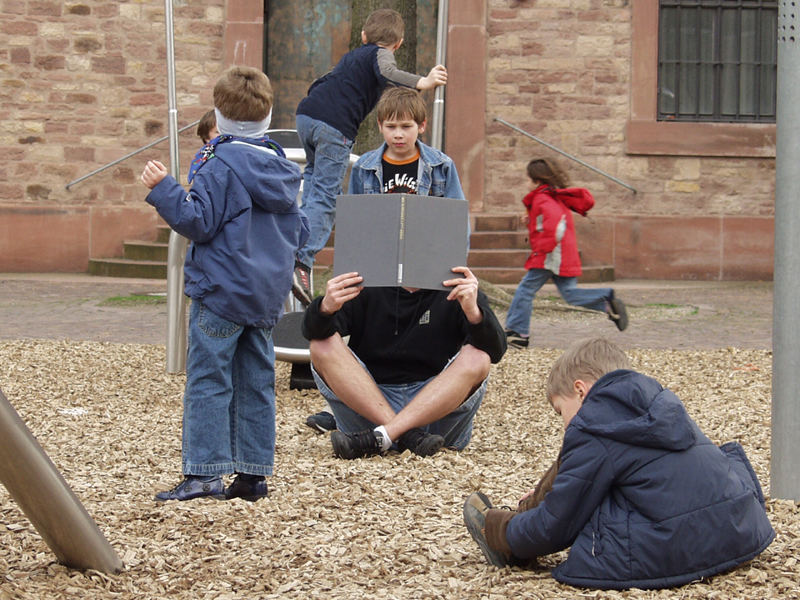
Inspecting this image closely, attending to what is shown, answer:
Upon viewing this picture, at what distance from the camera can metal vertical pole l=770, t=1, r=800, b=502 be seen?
10.8ft

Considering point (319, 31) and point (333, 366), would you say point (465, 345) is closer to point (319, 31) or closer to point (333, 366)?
point (333, 366)

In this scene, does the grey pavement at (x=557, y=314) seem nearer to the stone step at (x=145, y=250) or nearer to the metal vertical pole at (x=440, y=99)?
the stone step at (x=145, y=250)

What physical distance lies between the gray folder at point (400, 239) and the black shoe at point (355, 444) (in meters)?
0.63

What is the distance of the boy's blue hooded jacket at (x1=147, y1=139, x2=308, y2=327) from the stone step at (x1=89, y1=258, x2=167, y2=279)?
8208 millimetres

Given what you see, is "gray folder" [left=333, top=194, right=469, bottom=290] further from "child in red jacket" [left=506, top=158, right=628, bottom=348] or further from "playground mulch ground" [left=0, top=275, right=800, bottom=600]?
"child in red jacket" [left=506, top=158, right=628, bottom=348]

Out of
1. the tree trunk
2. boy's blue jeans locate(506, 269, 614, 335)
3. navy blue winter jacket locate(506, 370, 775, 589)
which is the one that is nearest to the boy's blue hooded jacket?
navy blue winter jacket locate(506, 370, 775, 589)

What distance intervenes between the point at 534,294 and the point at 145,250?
5.82 m

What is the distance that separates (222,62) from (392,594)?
10.2 metres

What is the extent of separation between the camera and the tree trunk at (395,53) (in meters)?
9.01

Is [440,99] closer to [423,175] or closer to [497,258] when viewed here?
[423,175]

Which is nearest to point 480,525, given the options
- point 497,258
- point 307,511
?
point 307,511

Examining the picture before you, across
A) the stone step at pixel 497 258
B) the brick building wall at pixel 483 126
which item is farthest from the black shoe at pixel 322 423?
the brick building wall at pixel 483 126

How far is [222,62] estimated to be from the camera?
12273mm

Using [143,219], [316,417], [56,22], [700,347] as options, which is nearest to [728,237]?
[700,347]
